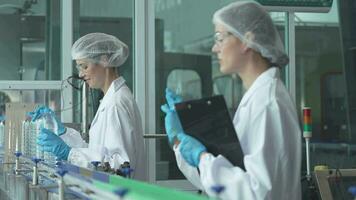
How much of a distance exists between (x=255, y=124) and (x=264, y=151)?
9 cm

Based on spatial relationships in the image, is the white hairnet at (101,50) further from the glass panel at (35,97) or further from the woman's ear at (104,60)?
the glass panel at (35,97)

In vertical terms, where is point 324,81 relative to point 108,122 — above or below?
above

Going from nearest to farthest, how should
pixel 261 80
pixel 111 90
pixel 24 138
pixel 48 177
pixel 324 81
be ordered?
pixel 261 80, pixel 48 177, pixel 111 90, pixel 24 138, pixel 324 81

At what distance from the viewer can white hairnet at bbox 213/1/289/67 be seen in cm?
159

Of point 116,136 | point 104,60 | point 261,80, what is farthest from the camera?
point 104,60

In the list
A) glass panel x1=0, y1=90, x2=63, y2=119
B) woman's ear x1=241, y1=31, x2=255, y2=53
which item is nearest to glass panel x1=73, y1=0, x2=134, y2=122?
glass panel x1=0, y1=90, x2=63, y2=119

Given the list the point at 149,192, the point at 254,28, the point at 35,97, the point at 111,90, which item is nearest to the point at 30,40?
the point at 35,97

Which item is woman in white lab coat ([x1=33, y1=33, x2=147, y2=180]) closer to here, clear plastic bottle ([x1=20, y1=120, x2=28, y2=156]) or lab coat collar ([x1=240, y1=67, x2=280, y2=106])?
clear plastic bottle ([x1=20, y1=120, x2=28, y2=156])

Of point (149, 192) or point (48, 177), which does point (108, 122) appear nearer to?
point (48, 177)

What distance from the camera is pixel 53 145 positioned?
89.9 inches

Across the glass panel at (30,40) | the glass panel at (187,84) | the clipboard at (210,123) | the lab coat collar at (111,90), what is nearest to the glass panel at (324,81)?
the glass panel at (187,84)

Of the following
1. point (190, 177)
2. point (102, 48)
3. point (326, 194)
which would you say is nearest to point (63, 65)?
point (102, 48)

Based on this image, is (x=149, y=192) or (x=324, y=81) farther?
(x=324, y=81)

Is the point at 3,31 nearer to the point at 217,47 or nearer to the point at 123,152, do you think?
the point at 123,152
